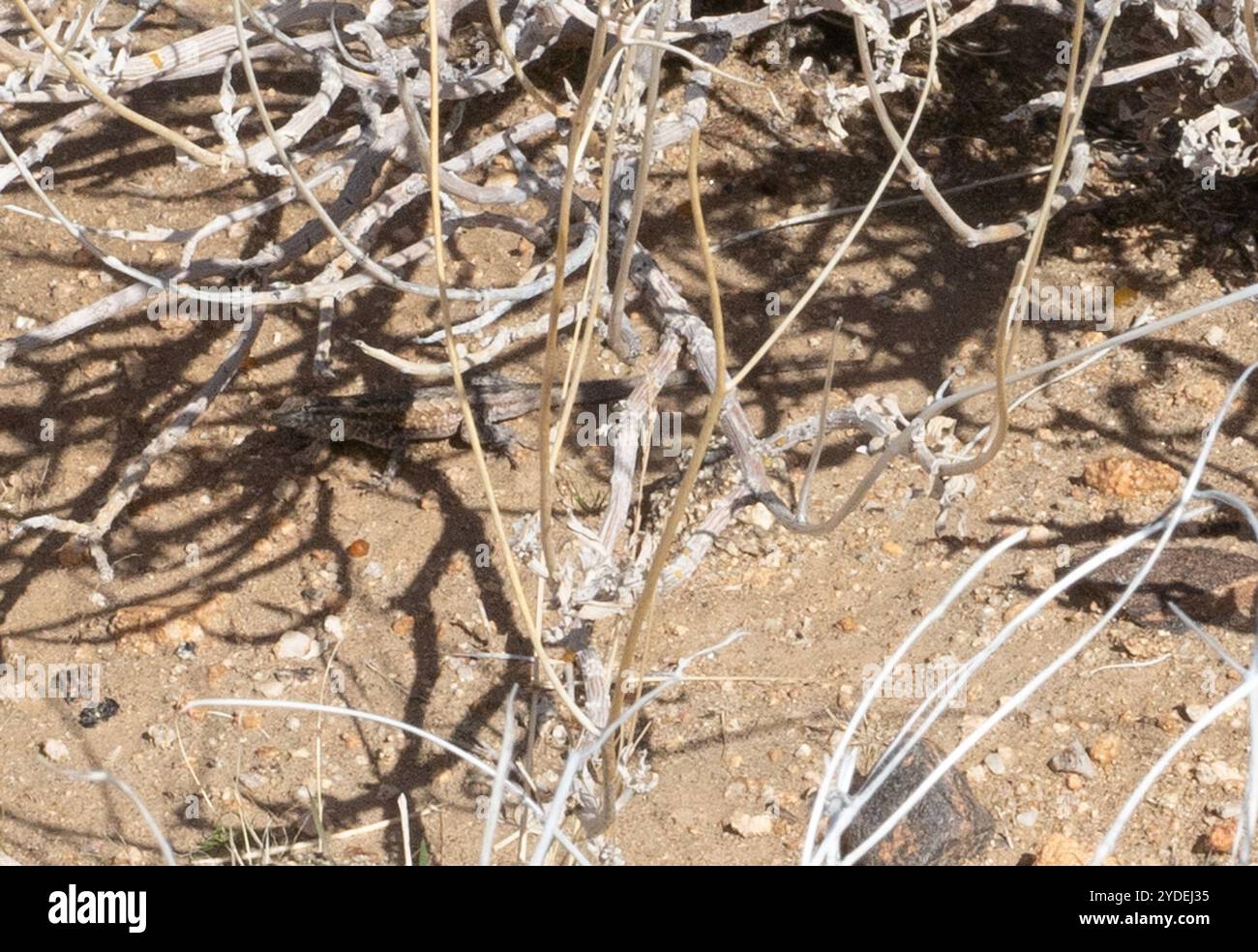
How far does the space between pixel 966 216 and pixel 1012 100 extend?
0.55 m

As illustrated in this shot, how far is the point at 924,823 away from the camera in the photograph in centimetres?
236

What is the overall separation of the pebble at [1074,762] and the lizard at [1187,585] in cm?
37

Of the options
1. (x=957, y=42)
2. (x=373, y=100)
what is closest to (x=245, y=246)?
(x=373, y=100)

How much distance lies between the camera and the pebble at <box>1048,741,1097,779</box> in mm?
2512

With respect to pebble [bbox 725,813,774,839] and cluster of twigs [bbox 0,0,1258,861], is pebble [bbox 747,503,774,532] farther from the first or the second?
pebble [bbox 725,813,774,839]

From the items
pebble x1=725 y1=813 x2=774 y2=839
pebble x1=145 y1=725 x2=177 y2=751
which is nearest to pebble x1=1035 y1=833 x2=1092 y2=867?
pebble x1=725 y1=813 x2=774 y2=839

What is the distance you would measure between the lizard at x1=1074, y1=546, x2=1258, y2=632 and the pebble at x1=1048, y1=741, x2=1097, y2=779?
0.37 metres

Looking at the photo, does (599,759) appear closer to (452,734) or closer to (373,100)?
(452,734)

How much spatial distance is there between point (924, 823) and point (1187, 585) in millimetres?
884

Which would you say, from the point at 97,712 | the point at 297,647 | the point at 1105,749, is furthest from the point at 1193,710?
the point at 97,712

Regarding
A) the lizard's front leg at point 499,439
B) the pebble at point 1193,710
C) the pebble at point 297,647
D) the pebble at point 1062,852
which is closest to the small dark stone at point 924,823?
the pebble at point 1062,852

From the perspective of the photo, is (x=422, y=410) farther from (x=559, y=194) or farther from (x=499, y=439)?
(x=559, y=194)

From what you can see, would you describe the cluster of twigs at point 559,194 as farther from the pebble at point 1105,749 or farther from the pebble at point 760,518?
the pebble at point 1105,749

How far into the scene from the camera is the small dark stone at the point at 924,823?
7.67 ft
